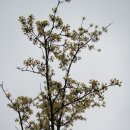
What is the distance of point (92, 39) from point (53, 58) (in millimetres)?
2591

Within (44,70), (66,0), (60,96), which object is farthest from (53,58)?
(66,0)

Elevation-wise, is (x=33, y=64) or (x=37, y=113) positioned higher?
(x=33, y=64)

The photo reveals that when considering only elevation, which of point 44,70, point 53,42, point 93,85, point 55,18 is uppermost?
point 55,18

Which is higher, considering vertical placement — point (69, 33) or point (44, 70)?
point (69, 33)

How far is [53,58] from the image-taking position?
515 inches

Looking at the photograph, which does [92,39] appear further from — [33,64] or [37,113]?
[37,113]

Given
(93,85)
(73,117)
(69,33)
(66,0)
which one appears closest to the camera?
(93,85)

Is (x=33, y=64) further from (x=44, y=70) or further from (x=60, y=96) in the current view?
(x=60, y=96)

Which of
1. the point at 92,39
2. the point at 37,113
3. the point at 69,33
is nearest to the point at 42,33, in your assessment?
the point at 69,33

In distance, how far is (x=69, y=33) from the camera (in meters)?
13.4

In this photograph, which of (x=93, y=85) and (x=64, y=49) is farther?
(x=64, y=49)

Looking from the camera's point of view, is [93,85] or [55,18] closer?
[93,85]

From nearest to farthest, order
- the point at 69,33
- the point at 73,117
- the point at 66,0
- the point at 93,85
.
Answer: the point at 93,85, the point at 66,0, the point at 69,33, the point at 73,117

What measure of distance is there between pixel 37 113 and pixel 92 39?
5197mm
